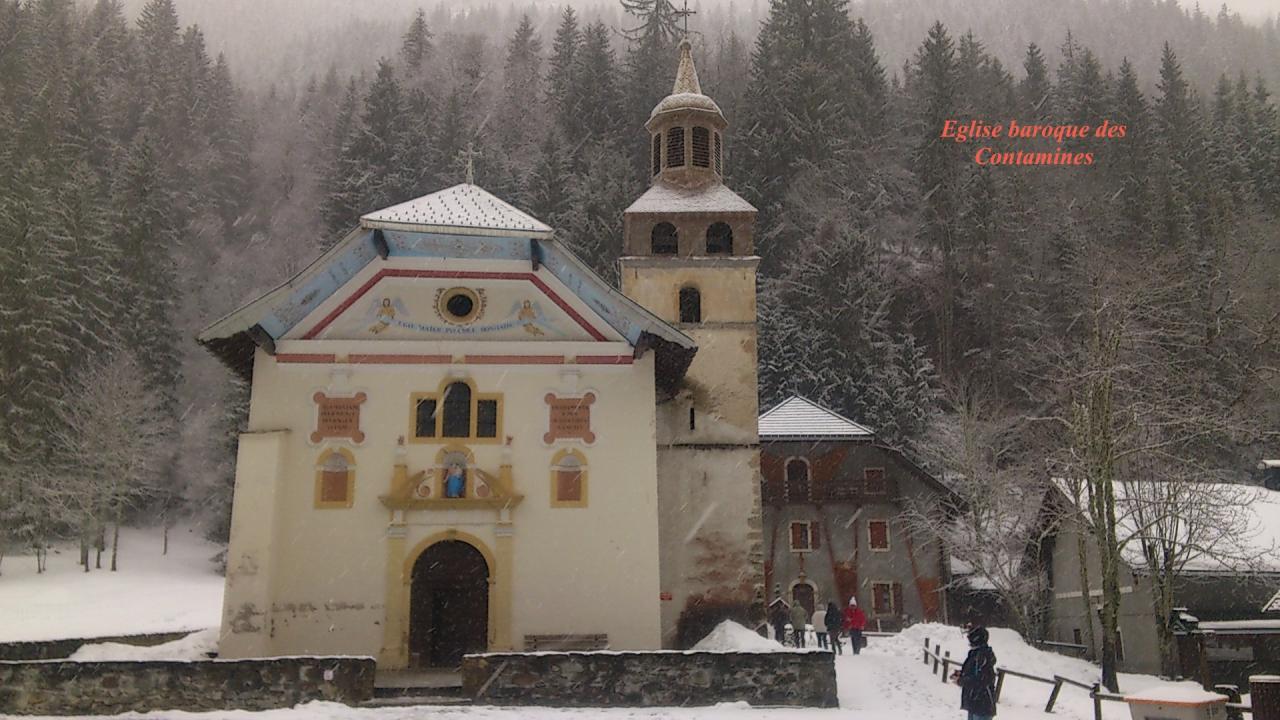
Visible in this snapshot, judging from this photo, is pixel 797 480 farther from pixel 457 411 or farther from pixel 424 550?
pixel 424 550

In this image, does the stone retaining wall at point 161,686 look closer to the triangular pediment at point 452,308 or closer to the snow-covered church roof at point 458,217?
the triangular pediment at point 452,308

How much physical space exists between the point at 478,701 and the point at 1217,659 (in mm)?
18714

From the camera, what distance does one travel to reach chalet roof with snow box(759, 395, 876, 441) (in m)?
37.3

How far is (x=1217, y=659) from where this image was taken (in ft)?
77.7

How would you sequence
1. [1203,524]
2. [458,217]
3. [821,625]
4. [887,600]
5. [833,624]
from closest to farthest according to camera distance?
[458,217] → [1203,524] → [833,624] → [821,625] → [887,600]

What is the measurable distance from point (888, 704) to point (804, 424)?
22705mm

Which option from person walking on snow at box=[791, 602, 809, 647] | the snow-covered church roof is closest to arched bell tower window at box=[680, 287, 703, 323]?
the snow-covered church roof

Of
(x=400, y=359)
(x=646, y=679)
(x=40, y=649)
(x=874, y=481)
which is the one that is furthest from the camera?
(x=874, y=481)

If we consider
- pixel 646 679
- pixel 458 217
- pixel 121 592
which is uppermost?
pixel 458 217

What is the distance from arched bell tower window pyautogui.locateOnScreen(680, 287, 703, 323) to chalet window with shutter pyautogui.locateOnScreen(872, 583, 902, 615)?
16589mm

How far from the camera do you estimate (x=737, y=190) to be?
49188 mm

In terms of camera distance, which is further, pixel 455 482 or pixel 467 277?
pixel 467 277

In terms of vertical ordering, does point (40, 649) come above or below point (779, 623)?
above

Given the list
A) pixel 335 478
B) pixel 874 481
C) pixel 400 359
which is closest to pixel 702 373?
pixel 400 359
